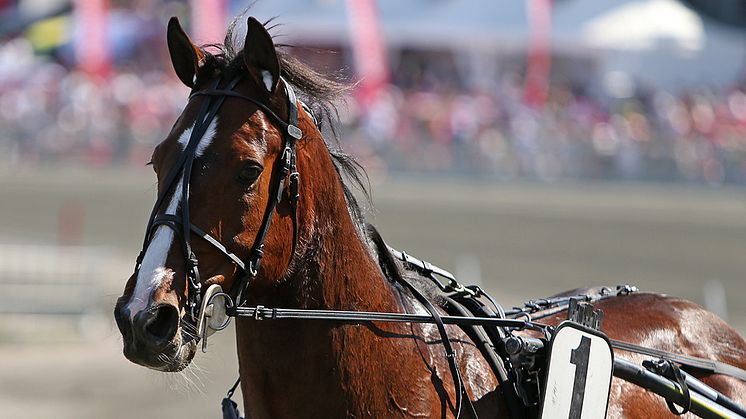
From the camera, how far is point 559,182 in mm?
26766

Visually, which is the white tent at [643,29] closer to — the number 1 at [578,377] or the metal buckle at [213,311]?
the number 1 at [578,377]

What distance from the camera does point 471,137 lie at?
28266 mm

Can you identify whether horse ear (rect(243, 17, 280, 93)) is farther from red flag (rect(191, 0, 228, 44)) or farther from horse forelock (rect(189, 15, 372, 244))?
red flag (rect(191, 0, 228, 44))

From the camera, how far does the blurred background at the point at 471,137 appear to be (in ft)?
51.2

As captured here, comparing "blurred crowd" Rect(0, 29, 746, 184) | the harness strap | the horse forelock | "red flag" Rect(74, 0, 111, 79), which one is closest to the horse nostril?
the horse forelock

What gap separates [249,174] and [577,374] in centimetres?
129

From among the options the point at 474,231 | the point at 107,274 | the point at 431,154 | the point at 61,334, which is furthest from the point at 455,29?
the point at 61,334

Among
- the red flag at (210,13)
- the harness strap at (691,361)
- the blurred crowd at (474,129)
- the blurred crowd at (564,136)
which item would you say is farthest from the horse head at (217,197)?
the blurred crowd at (564,136)

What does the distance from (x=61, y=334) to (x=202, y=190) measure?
29.9 ft

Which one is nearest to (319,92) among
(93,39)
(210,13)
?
(210,13)

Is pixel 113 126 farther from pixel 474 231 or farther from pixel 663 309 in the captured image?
pixel 663 309

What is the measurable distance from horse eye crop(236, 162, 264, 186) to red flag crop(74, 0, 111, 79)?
27.7 meters

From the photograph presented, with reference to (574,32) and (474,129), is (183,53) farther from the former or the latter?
(574,32)

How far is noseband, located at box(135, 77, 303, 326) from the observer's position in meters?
2.96
